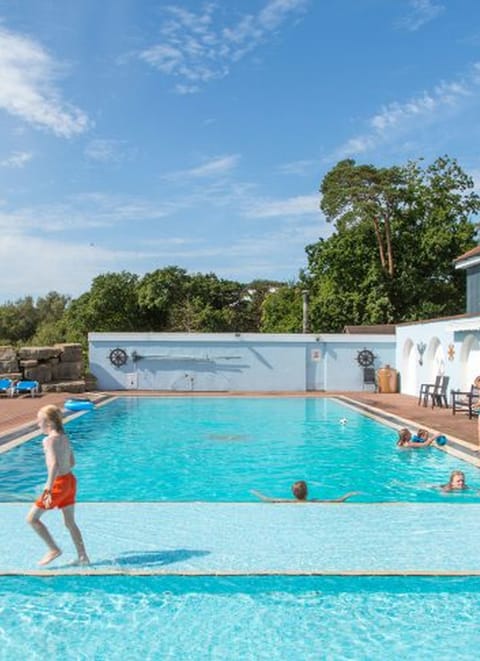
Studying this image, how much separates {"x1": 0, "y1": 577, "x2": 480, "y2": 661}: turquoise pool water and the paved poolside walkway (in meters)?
0.20

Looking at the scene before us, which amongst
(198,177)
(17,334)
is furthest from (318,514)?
(17,334)

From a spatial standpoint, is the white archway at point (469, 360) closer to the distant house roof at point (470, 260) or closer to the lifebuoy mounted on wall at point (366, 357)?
the distant house roof at point (470, 260)

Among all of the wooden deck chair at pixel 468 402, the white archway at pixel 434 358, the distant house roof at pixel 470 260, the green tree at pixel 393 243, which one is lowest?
the wooden deck chair at pixel 468 402

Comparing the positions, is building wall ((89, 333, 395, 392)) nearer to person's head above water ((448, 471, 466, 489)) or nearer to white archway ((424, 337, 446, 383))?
white archway ((424, 337, 446, 383))

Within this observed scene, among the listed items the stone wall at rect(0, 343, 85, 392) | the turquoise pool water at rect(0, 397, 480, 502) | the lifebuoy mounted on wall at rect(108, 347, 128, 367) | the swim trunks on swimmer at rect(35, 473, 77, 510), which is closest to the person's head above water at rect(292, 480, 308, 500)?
the turquoise pool water at rect(0, 397, 480, 502)

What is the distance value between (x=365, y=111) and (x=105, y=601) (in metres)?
21.4

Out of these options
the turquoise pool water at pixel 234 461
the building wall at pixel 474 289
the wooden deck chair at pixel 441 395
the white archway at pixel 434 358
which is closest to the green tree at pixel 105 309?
the white archway at pixel 434 358

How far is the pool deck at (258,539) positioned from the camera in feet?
18.0

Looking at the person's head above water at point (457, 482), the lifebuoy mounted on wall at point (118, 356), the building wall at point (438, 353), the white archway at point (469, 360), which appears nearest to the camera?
the person's head above water at point (457, 482)

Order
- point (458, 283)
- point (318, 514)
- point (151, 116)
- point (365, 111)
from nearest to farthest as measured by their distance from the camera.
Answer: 1. point (318, 514)
2. point (151, 116)
3. point (365, 111)
4. point (458, 283)

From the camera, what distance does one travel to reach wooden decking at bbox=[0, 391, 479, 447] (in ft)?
46.4

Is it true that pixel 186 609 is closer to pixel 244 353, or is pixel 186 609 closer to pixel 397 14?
pixel 397 14

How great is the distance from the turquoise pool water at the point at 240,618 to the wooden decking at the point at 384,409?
7.42 m

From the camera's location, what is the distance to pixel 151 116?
19.8m
